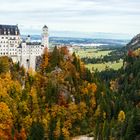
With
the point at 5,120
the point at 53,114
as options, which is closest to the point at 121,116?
the point at 53,114

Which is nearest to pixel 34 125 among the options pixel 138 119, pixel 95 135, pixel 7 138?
Result: pixel 7 138

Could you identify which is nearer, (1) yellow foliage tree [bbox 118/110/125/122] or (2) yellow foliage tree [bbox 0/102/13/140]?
(2) yellow foliage tree [bbox 0/102/13/140]

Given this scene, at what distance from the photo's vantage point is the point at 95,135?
166875 millimetres

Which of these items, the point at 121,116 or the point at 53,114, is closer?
the point at 121,116

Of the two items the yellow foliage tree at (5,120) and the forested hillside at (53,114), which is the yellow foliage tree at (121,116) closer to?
the forested hillside at (53,114)

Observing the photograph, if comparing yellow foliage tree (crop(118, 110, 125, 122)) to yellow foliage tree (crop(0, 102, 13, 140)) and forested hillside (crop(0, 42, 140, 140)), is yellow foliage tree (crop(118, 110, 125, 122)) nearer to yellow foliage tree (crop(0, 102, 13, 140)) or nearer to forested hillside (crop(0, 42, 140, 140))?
forested hillside (crop(0, 42, 140, 140))

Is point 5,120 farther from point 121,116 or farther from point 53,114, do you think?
point 121,116

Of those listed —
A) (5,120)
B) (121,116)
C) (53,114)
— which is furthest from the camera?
(53,114)

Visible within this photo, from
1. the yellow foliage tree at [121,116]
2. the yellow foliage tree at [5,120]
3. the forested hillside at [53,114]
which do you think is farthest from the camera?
the yellow foliage tree at [121,116]

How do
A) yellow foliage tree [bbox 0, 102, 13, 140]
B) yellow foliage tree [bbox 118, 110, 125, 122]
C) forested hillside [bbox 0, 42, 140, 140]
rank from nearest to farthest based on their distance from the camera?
forested hillside [bbox 0, 42, 140, 140]
yellow foliage tree [bbox 0, 102, 13, 140]
yellow foliage tree [bbox 118, 110, 125, 122]

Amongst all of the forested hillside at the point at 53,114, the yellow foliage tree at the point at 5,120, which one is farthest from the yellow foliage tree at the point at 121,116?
the yellow foliage tree at the point at 5,120

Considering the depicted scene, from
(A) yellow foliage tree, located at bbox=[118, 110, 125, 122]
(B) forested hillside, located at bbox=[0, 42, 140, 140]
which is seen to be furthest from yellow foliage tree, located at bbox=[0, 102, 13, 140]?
(A) yellow foliage tree, located at bbox=[118, 110, 125, 122]

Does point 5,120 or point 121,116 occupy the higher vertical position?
point 121,116

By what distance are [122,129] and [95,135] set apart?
1204 cm
